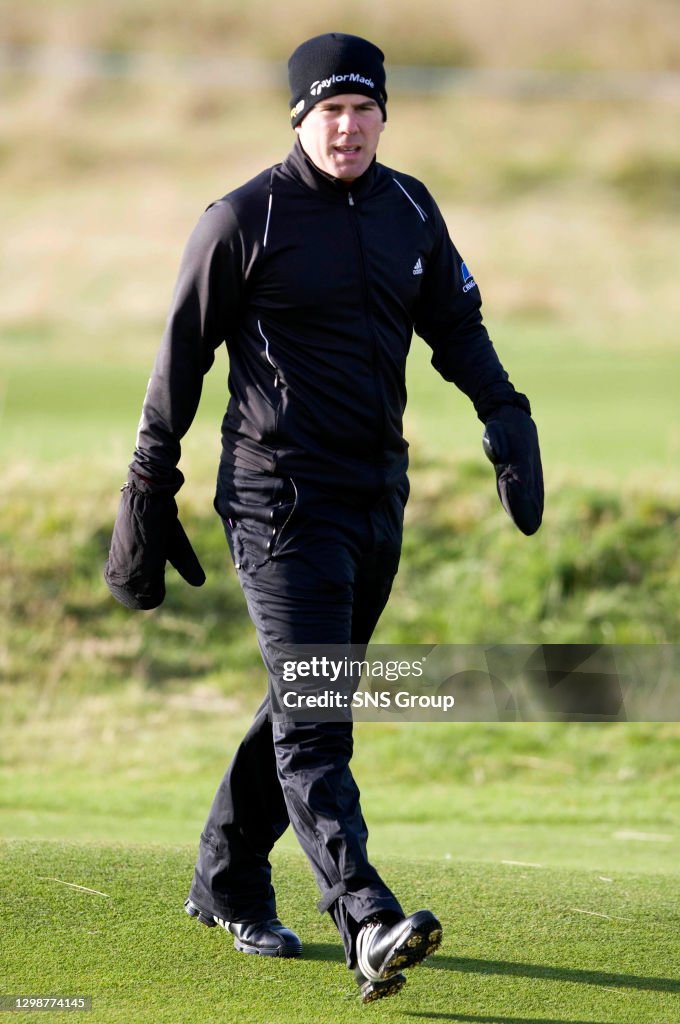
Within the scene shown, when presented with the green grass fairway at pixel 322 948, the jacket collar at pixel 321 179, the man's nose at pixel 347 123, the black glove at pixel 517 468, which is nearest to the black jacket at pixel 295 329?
the jacket collar at pixel 321 179

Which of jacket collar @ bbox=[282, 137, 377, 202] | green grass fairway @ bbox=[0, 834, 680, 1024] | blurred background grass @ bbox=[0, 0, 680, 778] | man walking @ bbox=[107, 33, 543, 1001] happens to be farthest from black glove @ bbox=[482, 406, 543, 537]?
blurred background grass @ bbox=[0, 0, 680, 778]

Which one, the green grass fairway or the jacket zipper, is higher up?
the jacket zipper

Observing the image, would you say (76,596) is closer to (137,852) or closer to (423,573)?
(423,573)

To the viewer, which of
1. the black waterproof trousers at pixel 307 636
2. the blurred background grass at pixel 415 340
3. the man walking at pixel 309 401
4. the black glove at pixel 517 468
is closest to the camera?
the black waterproof trousers at pixel 307 636

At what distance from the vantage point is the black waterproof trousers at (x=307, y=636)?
344 centimetres

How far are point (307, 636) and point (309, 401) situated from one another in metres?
0.53

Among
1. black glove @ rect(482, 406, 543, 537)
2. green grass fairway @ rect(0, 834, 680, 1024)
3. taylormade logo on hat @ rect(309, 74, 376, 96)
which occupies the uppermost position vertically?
taylormade logo on hat @ rect(309, 74, 376, 96)

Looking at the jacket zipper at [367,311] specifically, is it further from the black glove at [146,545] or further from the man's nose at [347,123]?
the black glove at [146,545]

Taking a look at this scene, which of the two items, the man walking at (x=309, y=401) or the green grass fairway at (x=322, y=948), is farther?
the man walking at (x=309, y=401)

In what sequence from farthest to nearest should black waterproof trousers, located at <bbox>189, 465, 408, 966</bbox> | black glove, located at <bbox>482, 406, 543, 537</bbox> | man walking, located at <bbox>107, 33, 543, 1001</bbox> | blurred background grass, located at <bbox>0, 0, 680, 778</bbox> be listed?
1. blurred background grass, located at <bbox>0, 0, 680, 778</bbox>
2. black glove, located at <bbox>482, 406, 543, 537</bbox>
3. man walking, located at <bbox>107, 33, 543, 1001</bbox>
4. black waterproof trousers, located at <bbox>189, 465, 408, 966</bbox>

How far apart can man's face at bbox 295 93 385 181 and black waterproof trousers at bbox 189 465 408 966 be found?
0.73 m

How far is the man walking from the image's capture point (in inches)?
141

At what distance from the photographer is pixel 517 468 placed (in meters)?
3.76

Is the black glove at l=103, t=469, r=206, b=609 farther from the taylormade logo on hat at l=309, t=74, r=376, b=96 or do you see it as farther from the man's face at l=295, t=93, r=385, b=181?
the taylormade logo on hat at l=309, t=74, r=376, b=96
